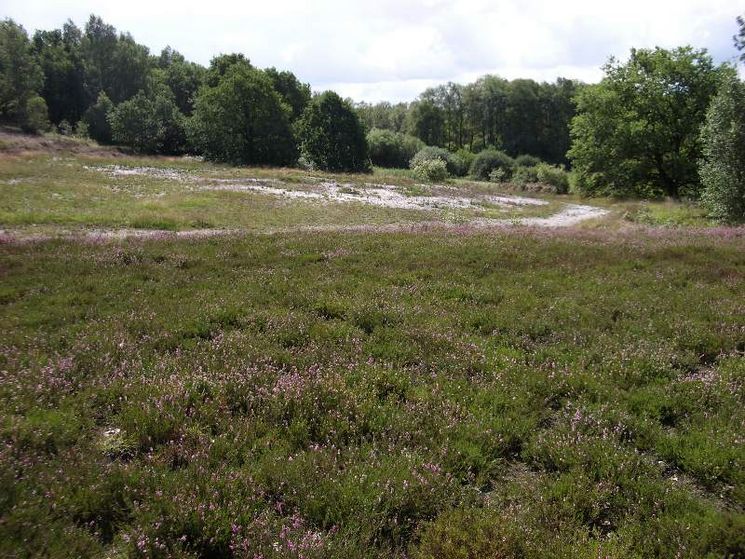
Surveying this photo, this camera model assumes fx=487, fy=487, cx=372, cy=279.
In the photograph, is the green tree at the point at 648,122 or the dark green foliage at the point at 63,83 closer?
the green tree at the point at 648,122

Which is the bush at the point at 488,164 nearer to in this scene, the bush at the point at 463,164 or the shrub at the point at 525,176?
the bush at the point at 463,164

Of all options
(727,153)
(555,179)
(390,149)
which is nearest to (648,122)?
(727,153)

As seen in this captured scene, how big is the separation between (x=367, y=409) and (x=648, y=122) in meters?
55.9

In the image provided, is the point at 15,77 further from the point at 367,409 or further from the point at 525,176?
the point at 367,409

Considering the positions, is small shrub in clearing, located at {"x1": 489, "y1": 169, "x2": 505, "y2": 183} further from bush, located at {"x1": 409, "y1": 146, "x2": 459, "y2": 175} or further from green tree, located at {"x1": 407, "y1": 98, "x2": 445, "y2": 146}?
green tree, located at {"x1": 407, "y1": 98, "x2": 445, "y2": 146}

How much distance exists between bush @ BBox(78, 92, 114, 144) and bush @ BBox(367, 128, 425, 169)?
193ft

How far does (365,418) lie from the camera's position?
20.8ft

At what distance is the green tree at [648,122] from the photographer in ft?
161

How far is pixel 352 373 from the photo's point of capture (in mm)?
7438

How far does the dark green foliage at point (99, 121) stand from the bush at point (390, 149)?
193ft

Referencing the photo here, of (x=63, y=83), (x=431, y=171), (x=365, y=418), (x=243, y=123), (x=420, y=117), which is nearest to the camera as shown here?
(x=365, y=418)

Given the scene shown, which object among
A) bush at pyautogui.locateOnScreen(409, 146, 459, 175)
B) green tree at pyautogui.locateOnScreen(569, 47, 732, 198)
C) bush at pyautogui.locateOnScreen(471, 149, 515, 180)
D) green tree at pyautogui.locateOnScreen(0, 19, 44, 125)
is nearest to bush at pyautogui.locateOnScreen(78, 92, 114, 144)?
green tree at pyautogui.locateOnScreen(0, 19, 44, 125)

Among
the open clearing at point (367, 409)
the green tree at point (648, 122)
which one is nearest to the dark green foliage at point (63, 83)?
the green tree at point (648, 122)

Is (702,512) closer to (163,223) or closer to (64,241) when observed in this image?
(64,241)
